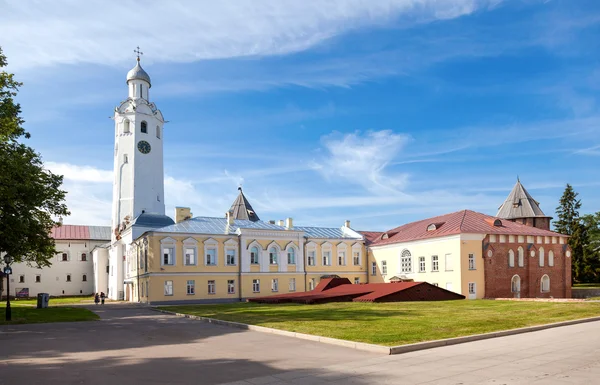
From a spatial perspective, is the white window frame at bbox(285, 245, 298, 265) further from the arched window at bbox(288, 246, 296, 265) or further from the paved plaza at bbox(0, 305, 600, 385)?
the paved plaza at bbox(0, 305, 600, 385)

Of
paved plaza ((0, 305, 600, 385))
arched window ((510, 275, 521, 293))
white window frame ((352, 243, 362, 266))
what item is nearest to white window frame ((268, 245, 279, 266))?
white window frame ((352, 243, 362, 266))

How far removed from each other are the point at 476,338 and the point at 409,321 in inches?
173

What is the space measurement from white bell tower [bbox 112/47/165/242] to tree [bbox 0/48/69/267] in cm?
3090

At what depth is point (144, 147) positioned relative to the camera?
2438 inches

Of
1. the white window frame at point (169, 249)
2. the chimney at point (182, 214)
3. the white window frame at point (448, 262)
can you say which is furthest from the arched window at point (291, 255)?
the white window frame at point (448, 262)

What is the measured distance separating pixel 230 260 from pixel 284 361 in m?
36.6

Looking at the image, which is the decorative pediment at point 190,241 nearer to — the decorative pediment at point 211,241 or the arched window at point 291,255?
the decorative pediment at point 211,241

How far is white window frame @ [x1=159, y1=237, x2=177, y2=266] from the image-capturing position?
4519 centimetres

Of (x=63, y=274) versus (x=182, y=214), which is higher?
(x=182, y=214)

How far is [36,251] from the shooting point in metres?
29.1

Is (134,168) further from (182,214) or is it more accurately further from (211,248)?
(211,248)

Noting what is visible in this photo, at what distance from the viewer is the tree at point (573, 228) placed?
65.8 metres

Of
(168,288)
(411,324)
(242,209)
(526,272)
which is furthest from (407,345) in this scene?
(242,209)

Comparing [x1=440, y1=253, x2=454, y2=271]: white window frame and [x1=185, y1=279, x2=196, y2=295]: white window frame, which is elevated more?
[x1=440, y1=253, x2=454, y2=271]: white window frame
